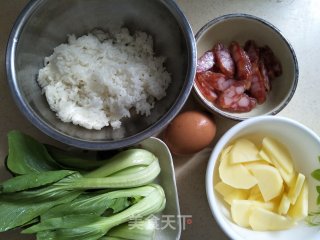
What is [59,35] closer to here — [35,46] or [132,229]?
[35,46]

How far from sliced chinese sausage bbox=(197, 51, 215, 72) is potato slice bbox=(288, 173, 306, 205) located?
0.37 m

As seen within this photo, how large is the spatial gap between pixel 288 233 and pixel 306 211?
8 cm

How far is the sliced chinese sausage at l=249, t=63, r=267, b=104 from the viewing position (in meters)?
1.12

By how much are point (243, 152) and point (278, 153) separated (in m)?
0.10

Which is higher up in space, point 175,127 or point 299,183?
point 175,127

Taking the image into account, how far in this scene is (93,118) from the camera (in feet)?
3.47

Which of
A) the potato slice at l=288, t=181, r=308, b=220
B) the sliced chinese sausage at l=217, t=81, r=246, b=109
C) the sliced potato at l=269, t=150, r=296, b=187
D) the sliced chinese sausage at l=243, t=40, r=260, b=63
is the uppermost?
the sliced chinese sausage at l=243, t=40, r=260, b=63

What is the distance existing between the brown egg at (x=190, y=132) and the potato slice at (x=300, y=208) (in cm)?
27

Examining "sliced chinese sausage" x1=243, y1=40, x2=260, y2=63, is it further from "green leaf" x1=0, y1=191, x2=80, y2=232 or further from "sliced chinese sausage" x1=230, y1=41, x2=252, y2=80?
"green leaf" x1=0, y1=191, x2=80, y2=232

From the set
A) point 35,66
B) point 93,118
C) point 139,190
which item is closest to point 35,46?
point 35,66

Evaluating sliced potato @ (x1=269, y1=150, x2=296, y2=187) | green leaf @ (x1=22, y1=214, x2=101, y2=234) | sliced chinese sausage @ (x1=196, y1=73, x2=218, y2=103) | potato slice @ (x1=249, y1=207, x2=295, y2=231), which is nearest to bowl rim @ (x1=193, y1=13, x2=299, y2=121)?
sliced chinese sausage @ (x1=196, y1=73, x2=218, y2=103)

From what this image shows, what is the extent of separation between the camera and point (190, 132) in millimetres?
1060

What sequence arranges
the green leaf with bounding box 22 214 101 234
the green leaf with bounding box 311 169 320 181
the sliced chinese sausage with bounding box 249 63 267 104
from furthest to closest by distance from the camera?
the sliced chinese sausage with bounding box 249 63 267 104 < the green leaf with bounding box 311 169 320 181 < the green leaf with bounding box 22 214 101 234

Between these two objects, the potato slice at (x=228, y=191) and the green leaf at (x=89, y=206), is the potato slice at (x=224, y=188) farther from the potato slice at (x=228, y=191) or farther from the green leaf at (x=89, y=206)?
the green leaf at (x=89, y=206)
